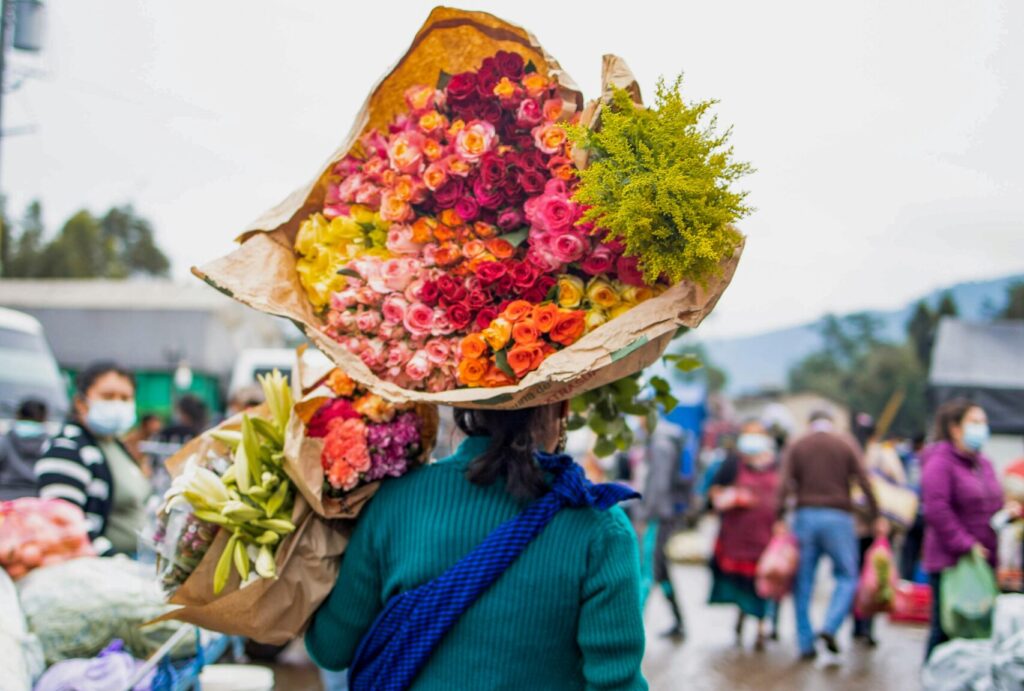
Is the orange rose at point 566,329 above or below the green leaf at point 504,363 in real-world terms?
above

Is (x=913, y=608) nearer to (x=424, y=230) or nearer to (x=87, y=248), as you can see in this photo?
(x=424, y=230)

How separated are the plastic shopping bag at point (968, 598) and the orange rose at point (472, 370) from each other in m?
4.57

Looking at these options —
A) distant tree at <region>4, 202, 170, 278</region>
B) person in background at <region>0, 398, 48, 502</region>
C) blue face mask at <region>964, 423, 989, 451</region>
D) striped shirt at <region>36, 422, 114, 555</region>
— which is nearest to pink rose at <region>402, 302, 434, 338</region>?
striped shirt at <region>36, 422, 114, 555</region>

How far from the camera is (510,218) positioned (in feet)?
7.20

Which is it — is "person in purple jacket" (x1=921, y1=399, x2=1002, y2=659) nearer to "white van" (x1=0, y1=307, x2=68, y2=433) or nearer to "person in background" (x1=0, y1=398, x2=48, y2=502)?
"person in background" (x1=0, y1=398, x2=48, y2=502)

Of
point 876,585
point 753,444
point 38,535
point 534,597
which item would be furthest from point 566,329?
point 876,585

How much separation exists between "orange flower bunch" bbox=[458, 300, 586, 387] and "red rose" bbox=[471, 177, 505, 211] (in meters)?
0.27

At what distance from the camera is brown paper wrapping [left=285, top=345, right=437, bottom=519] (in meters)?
2.20

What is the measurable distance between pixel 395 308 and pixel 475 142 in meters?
0.45

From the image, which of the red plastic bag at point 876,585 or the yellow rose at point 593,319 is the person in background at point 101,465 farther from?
the red plastic bag at point 876,585

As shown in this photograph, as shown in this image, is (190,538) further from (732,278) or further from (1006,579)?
(1006,579)

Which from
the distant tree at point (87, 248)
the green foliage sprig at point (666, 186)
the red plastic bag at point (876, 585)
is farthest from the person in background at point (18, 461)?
the distant tree at point (87, 248)

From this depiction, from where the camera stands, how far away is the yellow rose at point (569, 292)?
2107mm

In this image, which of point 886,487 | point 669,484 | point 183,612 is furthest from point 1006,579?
point 183,612
